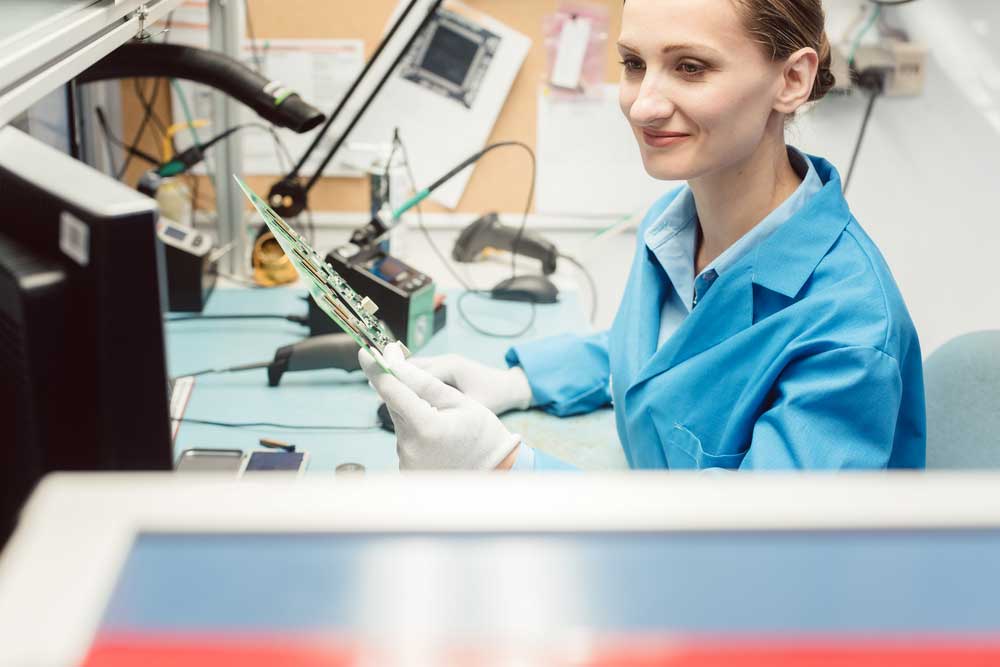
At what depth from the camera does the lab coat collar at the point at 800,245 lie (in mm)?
1066

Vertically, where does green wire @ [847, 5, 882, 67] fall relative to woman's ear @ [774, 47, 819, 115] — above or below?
above

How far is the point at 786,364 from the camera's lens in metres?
1.00

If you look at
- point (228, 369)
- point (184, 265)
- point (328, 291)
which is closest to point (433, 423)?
point (328, 291)

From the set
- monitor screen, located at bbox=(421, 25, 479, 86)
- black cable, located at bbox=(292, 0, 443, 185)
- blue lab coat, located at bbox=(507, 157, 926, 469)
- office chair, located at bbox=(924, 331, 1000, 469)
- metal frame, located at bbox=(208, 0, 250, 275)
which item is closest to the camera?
blue lab coat, located at bbox=(507, 157, 926, 469)

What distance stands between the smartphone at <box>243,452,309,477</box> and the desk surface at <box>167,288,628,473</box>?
0.04 metres

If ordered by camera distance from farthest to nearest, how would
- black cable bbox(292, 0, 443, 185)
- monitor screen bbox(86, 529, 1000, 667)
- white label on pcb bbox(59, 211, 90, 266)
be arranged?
1. black cable bbox(292, 0, 443, 185)
2. white label on pcb bbox(59, 211, 90, 266)
3. monitor screen bbox(86, 529, 1000, 667)

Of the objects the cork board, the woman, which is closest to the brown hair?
the woman

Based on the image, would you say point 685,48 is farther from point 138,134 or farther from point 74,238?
point 138,134

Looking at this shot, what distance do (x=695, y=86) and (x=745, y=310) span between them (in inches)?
9.9

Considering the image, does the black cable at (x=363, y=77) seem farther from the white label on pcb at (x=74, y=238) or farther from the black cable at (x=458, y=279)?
the white label on pcb at (x=74, y=238)

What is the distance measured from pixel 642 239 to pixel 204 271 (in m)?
0.73

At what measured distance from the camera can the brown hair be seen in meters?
1.01

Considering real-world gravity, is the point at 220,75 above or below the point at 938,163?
above

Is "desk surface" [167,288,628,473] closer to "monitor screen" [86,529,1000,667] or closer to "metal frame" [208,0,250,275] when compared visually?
"metal frame" [208,0,250,275]
